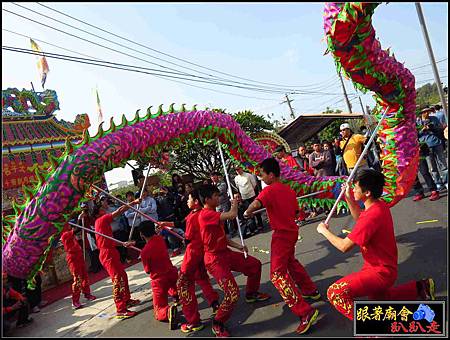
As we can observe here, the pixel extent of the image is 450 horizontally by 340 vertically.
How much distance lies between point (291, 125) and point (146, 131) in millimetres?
9830

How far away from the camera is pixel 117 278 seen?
4.38m

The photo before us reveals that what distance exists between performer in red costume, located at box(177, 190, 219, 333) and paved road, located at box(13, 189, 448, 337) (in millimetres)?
167

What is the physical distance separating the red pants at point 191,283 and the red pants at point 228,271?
1.14 feet

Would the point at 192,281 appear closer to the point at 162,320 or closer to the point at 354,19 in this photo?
the point at 162,320

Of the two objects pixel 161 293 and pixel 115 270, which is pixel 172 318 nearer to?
pixel 161 293

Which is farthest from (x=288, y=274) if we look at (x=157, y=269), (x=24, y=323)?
(x=24, y=323)

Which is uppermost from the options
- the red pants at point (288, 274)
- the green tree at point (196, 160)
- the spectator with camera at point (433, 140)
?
the green tree at point (196, 160)

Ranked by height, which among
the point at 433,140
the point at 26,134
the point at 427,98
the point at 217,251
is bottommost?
the point at 217,251

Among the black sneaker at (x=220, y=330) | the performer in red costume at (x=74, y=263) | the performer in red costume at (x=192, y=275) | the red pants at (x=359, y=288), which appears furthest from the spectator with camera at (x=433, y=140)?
the performer in red costume at (x=74, y=263)

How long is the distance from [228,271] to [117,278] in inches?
69.5

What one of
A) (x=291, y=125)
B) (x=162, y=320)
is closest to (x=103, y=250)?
(x=162, y=320)

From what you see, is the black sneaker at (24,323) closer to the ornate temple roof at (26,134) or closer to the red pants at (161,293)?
the red pants at (161,293)

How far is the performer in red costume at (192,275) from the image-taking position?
3615 mm

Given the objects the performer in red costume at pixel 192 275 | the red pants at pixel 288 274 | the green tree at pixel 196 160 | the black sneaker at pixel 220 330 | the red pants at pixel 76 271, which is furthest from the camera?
the green tree at pixel 196 160
